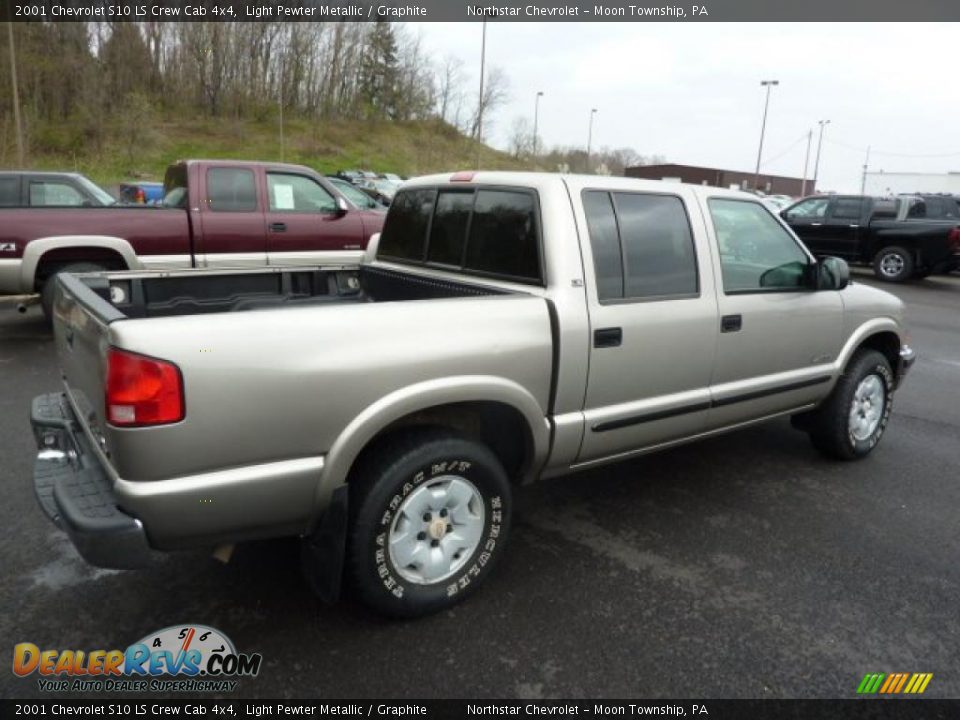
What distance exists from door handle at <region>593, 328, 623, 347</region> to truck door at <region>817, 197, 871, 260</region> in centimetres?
1377

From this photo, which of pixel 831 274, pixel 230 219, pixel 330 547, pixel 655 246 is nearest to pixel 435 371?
pixel 330 547

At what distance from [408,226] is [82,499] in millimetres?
2327

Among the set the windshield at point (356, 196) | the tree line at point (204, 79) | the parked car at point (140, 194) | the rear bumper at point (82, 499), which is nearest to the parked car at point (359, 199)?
the windshield at point (356, 196)

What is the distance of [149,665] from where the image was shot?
2.47 m

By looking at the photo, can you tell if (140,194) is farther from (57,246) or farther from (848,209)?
(848,209)

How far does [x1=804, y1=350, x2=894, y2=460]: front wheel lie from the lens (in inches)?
172

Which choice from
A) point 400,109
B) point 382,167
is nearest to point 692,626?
point 382,167

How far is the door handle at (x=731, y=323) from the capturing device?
11.6ft

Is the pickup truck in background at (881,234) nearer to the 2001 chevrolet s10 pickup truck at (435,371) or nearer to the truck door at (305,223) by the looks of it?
the truck door at (305,223)

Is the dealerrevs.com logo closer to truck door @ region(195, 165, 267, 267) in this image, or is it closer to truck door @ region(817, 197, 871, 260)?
truck door @ region(195, 165, 267, 267)

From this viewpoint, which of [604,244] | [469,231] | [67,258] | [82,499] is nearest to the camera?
[82,499]

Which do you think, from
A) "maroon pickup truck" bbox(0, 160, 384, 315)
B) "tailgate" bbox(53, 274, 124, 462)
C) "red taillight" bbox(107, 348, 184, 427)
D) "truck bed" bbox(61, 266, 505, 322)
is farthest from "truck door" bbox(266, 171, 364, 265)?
"red taillight" bbox(107, 348, 184, 427)

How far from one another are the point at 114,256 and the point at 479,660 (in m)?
6.52
